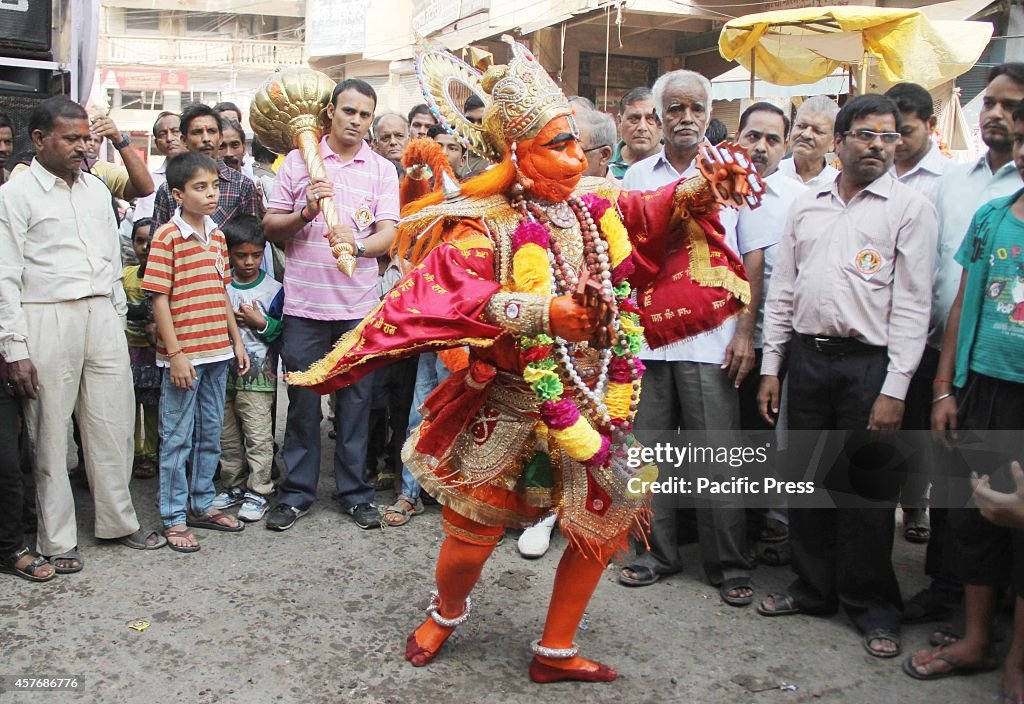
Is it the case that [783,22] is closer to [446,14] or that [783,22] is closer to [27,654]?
[27,654]

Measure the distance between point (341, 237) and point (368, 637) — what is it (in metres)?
1.75

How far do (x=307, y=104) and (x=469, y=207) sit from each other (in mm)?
1738

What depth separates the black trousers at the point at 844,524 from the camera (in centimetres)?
360

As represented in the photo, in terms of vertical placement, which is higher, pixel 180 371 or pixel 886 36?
pixel 886 36

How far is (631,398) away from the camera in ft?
10.1

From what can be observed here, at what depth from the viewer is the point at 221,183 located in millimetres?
5055

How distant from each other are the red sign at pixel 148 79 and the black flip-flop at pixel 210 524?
25.3 metres

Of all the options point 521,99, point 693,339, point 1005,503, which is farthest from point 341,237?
point 1005,503

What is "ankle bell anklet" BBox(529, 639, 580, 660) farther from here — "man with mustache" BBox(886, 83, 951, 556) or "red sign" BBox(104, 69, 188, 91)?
"red sign" BBox(104, 69, 188, 91)

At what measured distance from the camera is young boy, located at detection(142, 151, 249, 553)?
427 cm

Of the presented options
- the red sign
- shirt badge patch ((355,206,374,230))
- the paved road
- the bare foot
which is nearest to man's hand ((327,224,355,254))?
shirt badge patch ((355,206,374,230))

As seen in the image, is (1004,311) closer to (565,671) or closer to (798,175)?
(565,671)

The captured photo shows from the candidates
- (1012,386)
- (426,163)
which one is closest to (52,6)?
(426,163)

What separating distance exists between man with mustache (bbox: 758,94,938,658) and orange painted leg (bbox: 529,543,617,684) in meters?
1.05
